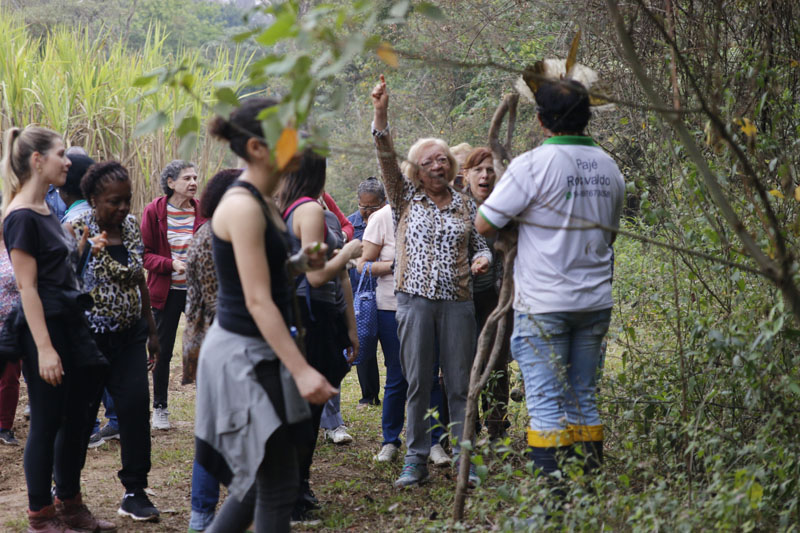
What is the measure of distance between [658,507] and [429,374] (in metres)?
1.88

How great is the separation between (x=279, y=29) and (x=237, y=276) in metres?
1.05

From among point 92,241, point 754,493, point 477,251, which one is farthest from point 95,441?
point 754,493

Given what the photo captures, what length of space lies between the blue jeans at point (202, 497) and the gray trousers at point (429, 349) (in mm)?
1274

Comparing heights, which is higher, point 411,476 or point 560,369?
point 560,369

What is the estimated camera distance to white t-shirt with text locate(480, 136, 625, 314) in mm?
3596

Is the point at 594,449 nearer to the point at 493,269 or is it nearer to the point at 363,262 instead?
the point at 493,269

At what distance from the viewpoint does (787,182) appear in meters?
3.62

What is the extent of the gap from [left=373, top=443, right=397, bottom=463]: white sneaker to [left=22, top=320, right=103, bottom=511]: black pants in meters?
1.92

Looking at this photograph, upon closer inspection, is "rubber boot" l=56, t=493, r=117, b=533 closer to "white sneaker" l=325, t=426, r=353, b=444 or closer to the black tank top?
the black tank top

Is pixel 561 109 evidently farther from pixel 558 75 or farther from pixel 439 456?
pixel 439 456

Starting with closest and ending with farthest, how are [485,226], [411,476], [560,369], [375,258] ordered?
[560,369], [485,226], [411,476], [375,258]

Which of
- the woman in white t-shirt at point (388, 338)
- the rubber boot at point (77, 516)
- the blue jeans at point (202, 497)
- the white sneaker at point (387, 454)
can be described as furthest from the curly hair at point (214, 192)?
the white sneaker at point (387, 454)

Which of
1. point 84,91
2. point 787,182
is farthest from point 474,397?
point 84,91

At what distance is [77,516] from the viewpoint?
4262mm
